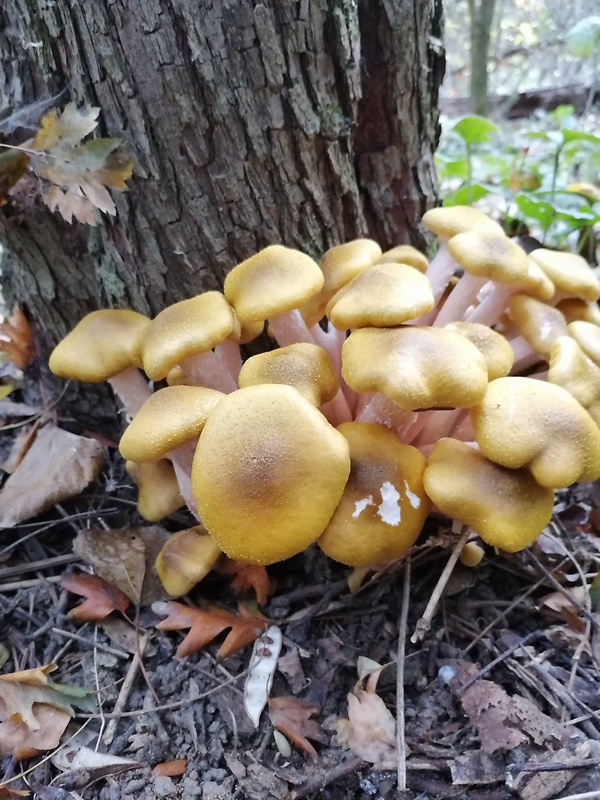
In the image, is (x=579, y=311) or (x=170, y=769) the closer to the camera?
(x=170, y=769)

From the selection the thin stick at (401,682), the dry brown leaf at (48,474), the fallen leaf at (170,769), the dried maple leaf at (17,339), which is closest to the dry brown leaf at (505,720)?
the thin stick at (401,682)

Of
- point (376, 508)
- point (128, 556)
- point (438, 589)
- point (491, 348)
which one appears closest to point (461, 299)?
point (491, 348)

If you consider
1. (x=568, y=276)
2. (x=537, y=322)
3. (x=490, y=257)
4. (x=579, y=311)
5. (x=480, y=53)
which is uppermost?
(x=480, y=53)

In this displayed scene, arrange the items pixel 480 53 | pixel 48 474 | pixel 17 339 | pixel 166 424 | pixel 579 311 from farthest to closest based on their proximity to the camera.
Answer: pixel 480 53 < pixel 17 339 < pixel 48 474 < pixel 579 311 < pixel 166 424

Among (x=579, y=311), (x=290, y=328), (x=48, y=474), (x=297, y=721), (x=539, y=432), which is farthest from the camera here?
(x=48, y=474)

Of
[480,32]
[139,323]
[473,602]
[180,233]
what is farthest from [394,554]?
[480,32]

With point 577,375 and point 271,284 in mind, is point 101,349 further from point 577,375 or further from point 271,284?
point 577,375

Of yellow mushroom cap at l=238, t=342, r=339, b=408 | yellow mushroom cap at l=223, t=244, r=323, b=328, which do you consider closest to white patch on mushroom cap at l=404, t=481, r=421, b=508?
yellow mushroom cap at l=238, t=342, r=339, b=408
